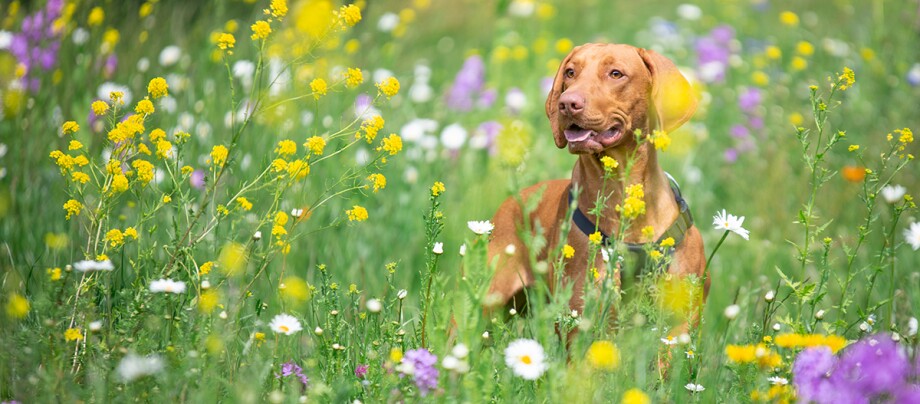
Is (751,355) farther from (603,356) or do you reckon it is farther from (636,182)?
(636,182)

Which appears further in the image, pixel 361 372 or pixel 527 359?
pixel 361 372

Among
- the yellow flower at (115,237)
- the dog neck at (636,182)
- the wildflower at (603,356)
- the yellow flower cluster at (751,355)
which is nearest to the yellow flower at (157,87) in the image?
the yellow flower at (115,237)

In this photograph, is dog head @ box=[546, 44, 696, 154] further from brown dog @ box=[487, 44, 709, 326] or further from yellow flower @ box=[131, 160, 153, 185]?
yellow flower @ box=[131, 160, 153, 185]

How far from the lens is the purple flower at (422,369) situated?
7.45 feet

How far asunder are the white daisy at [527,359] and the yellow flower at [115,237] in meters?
1.23

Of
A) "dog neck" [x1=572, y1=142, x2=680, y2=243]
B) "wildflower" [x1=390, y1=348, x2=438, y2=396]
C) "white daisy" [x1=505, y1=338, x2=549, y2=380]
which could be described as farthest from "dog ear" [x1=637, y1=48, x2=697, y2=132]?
"wildflower" [x1=390, y1=348, x2=438, y2=396]

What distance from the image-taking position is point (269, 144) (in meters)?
4.55

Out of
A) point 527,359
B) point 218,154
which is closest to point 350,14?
point 218,154

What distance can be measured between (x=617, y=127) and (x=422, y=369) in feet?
4.03

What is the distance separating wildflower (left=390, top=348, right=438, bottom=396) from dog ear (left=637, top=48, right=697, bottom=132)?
1255 mm

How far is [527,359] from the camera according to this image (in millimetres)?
2227

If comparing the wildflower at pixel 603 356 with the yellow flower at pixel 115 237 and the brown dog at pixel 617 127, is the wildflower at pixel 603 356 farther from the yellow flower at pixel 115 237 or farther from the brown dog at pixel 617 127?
the yellow flower at pixel 115 237

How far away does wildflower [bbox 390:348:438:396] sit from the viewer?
2.27 meters

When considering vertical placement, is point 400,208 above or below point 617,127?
below
